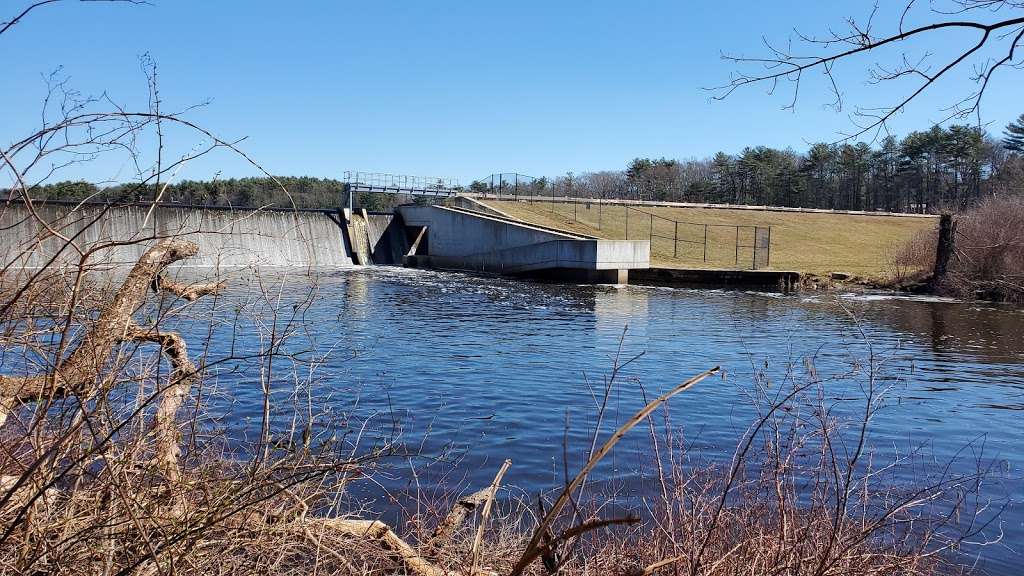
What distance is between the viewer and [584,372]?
516cm

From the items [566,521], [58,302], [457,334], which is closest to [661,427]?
[566,521]

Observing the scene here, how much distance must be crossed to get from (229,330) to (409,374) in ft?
17.9

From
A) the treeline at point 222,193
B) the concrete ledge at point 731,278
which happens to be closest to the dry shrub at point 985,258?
the concrete ledge at point 731,278

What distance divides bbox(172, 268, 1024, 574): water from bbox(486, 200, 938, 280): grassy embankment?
1320 centimetres

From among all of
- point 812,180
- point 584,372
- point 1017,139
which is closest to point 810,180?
point 812,180

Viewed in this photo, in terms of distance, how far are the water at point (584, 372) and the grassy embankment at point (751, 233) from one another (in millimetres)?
13204

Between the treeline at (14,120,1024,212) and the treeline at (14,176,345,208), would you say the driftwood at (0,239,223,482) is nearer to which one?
the treeline at (14,176,345,208)

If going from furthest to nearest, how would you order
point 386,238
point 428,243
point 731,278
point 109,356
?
point 386,238 → point 428,243 → point 731,278 → point 109,356

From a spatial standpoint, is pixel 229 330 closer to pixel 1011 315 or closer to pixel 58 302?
pixel 58 302

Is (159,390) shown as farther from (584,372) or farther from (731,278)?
(731,278)

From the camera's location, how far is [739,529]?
523 cm

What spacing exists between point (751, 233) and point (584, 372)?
5016 cm

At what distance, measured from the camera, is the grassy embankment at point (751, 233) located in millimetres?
41281

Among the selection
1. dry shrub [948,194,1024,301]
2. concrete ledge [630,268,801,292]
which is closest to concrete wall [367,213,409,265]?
concrete ledge [630,268,801,292]
